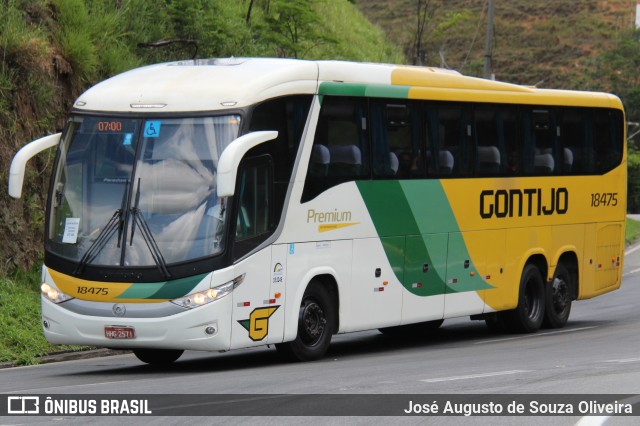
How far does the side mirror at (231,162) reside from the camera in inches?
537

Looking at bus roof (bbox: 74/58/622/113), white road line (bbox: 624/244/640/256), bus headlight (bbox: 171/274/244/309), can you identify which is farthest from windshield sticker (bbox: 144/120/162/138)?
white road line (bbox: 624/244/640/256)

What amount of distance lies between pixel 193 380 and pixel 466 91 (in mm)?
7781

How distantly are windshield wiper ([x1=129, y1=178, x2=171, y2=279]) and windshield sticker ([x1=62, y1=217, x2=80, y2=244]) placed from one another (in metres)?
0.75

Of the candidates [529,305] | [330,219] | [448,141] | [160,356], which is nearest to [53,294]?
[160,356]

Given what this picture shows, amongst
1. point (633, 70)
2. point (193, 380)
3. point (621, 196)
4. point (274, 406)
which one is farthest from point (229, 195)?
point (633, 70)

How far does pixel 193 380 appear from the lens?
13672 millimetres

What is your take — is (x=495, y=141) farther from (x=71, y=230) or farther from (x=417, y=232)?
(x=71, y=230)

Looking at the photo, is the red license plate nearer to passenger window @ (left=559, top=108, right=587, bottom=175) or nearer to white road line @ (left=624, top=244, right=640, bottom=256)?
passenger window @ (left=559, top=108, right=587, bottom=175)

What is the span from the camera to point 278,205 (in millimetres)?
15477

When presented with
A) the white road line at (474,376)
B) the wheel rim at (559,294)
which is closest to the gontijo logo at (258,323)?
the white road line at (474,376)

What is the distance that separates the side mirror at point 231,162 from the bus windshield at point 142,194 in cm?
40

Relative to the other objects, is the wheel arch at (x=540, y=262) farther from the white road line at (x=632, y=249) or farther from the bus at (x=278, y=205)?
the white road line at (x=632, y=249)

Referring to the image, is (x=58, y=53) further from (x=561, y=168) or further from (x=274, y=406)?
(x=274, y=406)

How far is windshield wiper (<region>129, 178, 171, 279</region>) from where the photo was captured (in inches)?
567
